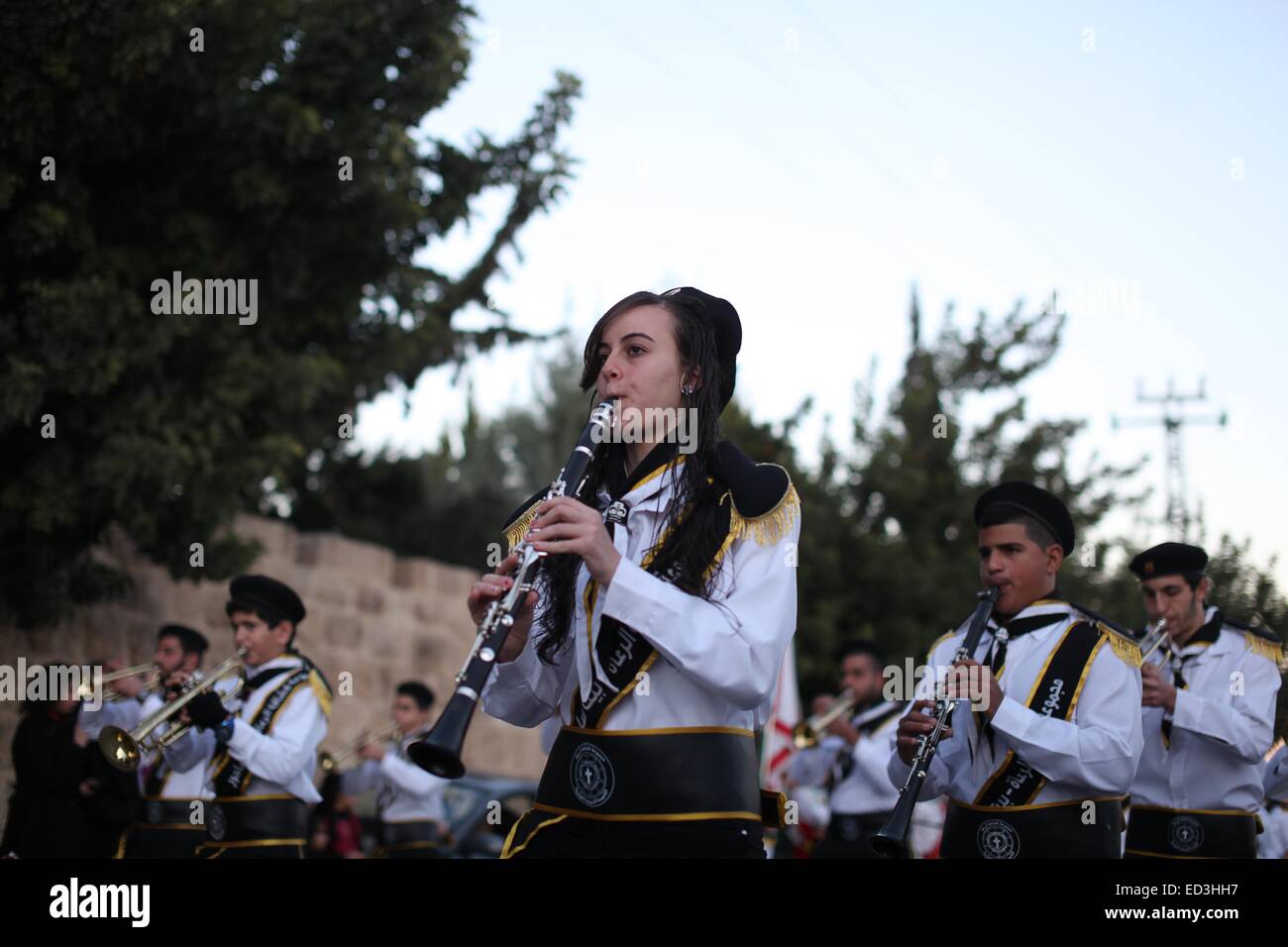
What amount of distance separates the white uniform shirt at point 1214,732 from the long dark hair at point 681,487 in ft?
10.6

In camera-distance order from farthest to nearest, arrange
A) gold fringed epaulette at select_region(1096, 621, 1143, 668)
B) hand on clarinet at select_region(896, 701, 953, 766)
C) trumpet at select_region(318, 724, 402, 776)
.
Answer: trumpet at select_region(318, 724, 402, 776), gold fringed epaulette at select_region(1096, 621, 1143, 668), hand on clarinet at select_region(896, 701, 953, 766)

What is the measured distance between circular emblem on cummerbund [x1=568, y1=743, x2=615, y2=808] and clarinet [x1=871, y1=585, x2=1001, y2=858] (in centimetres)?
133

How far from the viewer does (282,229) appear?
10.3 meters

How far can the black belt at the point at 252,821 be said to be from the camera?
20.0 ft

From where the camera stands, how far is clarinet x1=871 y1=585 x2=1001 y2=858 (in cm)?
429

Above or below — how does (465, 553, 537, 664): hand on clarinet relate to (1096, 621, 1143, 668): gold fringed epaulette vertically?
above

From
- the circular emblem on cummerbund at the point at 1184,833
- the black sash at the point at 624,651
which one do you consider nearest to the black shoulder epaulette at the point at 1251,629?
the circular emblem on cummerbund at the point at 1184,833

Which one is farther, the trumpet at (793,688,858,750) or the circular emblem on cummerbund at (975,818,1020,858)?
Answer: the trumpet at (793,688,858,750)

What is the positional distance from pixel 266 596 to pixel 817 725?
4.80 meters

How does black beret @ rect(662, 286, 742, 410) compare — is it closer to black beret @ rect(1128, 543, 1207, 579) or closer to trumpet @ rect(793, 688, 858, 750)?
black beret @ rect(1128, 543, 1207, 579)

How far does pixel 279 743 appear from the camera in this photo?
20.1 ft

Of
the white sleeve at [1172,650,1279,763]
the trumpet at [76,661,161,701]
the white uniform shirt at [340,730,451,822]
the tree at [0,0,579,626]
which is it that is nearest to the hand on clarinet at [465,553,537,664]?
the white sleeve at [1172,650,1279,763]

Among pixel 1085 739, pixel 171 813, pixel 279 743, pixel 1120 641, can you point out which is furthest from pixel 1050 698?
pixel 171 813
